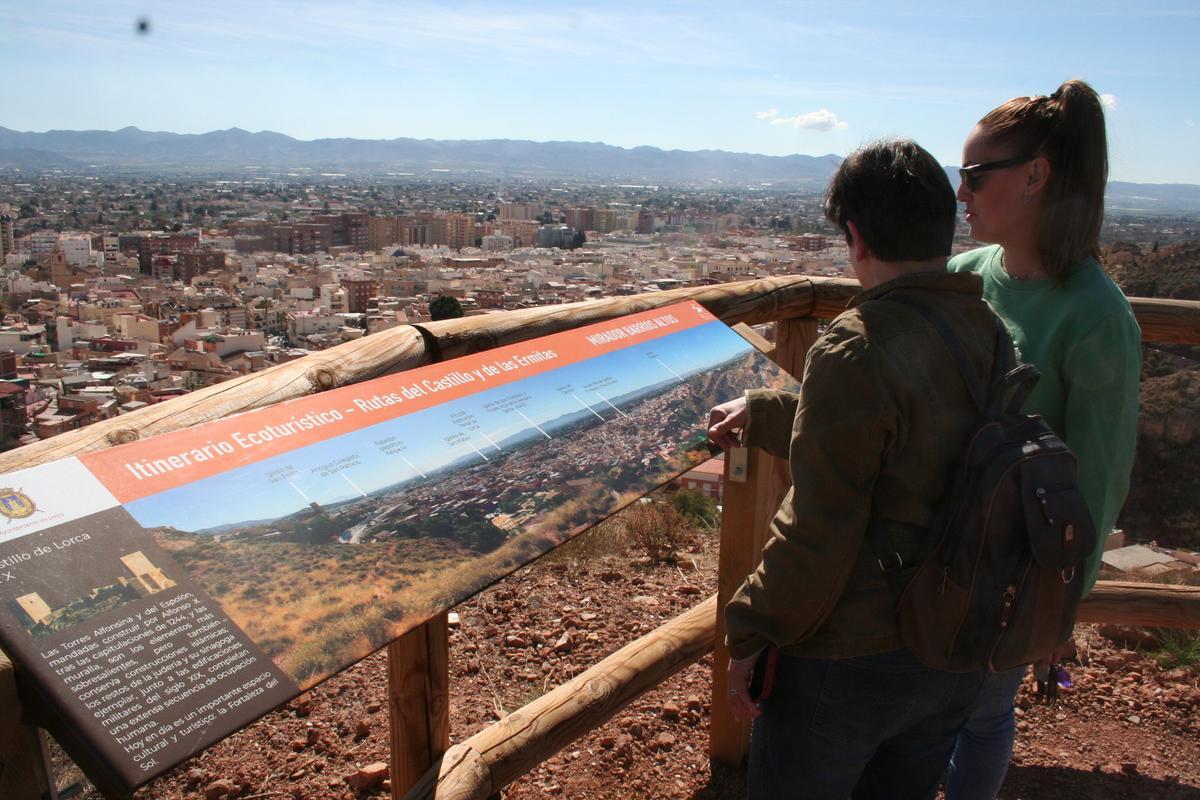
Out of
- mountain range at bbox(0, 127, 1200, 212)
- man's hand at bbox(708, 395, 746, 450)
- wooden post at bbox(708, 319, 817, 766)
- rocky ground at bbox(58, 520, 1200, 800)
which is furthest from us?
mountain range at bbox(0, 127, 1200, 212)

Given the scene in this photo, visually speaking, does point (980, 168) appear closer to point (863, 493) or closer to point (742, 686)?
point (863, 493)

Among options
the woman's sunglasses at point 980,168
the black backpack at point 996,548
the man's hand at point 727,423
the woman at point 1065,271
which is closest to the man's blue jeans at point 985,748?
the woman at point 1065,271

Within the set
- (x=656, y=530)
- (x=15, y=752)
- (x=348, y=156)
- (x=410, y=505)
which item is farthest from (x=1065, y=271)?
(x=348, y=156)

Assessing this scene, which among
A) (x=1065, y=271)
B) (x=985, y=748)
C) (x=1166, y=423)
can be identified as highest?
(x=1065, y=271)

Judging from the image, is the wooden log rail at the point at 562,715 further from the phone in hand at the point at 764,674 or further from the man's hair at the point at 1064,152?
the man's hair at the point at 1064,152

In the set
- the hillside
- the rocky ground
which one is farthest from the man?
the hillside

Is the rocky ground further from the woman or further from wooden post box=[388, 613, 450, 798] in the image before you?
the woman

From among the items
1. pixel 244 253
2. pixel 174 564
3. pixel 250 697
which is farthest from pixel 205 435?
pixel 244 253

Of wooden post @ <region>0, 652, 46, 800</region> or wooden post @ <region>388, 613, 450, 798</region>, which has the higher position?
wooden post @ <region>0, 652, 46, 800</region>
